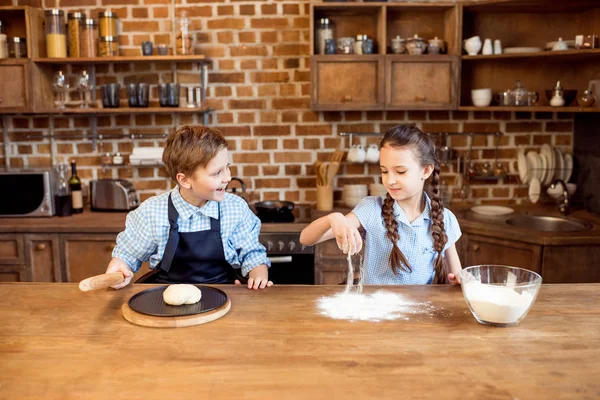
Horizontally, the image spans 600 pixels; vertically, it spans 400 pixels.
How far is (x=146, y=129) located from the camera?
146 inches

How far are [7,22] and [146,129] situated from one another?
39.1 inches

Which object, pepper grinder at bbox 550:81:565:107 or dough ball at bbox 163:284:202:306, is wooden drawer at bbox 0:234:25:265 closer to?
dough ball at bbox 163:284:202:306

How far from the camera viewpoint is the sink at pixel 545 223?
10.5 feet

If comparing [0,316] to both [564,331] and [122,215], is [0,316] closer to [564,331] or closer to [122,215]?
[564,331]

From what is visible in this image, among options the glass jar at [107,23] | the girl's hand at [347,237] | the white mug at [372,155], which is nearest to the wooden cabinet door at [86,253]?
the glass jar at [107,23]

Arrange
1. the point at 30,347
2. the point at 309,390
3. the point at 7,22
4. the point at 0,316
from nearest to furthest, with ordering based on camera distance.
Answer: the point at 309,390 → the point at 30,347 → the point at 0,316 → the point at 7,22

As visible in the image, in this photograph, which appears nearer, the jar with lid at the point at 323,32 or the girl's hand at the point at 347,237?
the girl's hand at the point at 347,237

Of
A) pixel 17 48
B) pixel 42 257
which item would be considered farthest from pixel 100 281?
pixel 17 48

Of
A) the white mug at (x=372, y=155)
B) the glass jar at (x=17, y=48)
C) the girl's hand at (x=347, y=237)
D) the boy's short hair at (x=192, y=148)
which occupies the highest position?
the glass jar at (x=17, y=48)

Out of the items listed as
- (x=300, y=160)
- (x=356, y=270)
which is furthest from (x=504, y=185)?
(x=356, y=270)

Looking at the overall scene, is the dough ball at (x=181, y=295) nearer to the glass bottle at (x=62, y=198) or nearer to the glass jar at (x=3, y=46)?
the glass bottle at (x=62, y=198)

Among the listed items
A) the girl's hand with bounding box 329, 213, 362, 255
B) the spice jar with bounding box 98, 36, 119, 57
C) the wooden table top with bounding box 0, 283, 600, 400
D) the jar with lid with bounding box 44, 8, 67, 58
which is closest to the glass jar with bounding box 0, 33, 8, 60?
the jar with lid with bounding box 44, 8, 67, 58

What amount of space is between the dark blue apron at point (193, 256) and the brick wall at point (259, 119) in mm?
1490

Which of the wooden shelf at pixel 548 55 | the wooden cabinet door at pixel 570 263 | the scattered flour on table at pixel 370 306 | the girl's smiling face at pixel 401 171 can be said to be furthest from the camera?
the wooden shelf at pixel 548 55
